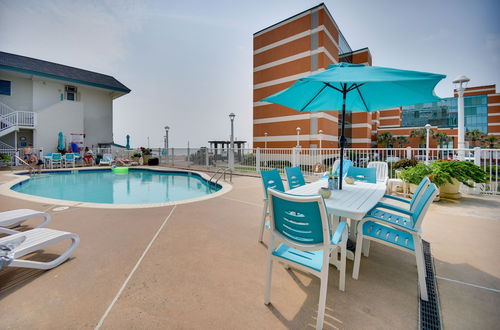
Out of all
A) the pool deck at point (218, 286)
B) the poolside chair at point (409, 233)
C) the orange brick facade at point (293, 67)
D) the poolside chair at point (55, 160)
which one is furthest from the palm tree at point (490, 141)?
the poolside chair at point (55, 160)

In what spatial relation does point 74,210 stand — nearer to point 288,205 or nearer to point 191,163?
point 288,205

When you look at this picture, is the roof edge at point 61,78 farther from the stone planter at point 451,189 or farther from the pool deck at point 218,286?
the stone planter at point 451,189

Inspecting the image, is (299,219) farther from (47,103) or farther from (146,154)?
(47,103)

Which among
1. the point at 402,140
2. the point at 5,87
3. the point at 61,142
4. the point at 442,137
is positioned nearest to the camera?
the point at 5,87

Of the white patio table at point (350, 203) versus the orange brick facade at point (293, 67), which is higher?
the orange brick facade at point (293, 67)

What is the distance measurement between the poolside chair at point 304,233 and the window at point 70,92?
79.4 ft

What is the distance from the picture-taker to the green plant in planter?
4.99 m

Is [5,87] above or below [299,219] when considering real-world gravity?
above

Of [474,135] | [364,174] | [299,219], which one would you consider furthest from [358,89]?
[474,135]

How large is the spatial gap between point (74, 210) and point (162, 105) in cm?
1773

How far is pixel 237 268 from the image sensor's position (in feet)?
7.60

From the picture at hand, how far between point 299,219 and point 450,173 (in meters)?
5.75

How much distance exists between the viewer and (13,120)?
14.5 meters

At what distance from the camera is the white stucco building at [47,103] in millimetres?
15156
